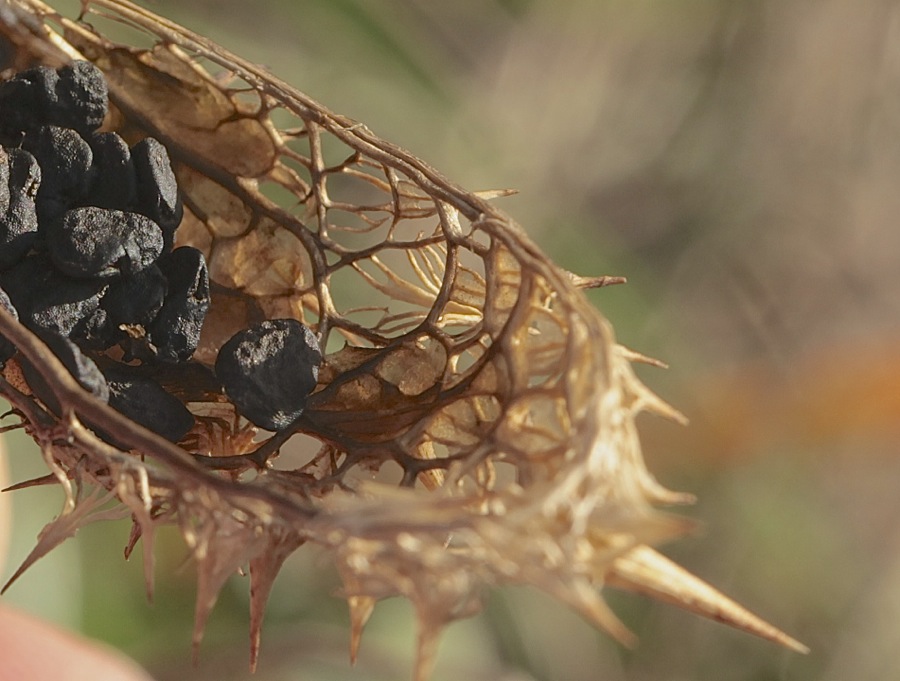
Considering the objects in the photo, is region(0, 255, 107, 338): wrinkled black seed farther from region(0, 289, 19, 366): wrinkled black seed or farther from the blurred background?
the blurred background

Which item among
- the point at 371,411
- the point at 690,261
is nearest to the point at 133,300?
the point at 371,411

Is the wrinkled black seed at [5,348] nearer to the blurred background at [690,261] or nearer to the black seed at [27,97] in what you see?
the black seed at [27,97]

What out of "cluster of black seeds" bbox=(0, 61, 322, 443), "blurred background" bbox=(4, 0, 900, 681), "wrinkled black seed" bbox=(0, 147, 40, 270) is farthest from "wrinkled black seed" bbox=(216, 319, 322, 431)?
"blurred background" bbox=(4, 0, 900, 681)

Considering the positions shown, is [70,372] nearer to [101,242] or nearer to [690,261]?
[101,242]

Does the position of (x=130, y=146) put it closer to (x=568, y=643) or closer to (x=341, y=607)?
(x=341, y=607)

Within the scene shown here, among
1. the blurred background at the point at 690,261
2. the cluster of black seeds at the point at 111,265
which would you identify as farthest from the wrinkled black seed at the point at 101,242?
the blurred background at the point at 690,261
